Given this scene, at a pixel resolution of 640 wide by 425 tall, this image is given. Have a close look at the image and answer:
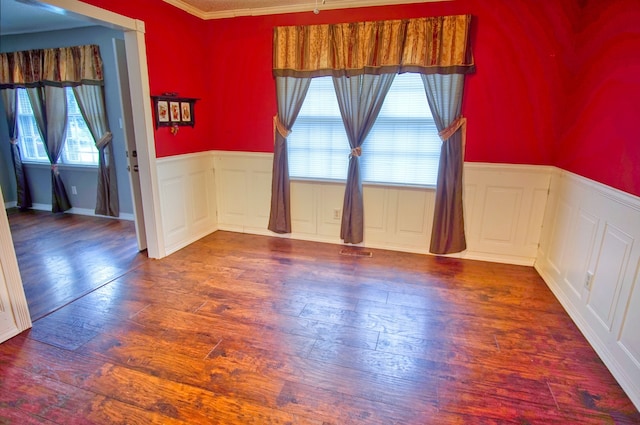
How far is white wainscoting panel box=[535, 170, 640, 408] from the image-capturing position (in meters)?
1.94

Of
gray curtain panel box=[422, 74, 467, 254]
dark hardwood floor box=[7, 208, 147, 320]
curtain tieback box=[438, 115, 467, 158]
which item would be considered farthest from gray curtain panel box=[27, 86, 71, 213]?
curtain tieback box=[438, 115, 467, 158]

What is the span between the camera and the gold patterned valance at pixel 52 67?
4.46m

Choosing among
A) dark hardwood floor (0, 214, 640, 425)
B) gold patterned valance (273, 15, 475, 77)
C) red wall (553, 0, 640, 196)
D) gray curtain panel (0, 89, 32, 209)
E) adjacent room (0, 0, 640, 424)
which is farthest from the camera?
gray curtain panel (0, 89, 32, 209)

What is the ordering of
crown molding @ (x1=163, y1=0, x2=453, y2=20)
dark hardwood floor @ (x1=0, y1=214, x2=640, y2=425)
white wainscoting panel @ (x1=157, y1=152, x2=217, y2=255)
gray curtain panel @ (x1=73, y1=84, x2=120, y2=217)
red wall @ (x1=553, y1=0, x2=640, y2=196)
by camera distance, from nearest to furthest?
1. dark hardwood floor @ (x1=0, y1=214, x2=640, y2=425)
2. red wall @ (x1=553, y1=0, x2=640, y2=196)
3. crown molding @ (x1=163, y1=0, x2=453, y2=20)
4. white wainscoting panel @ (x1=157, y1=152, x2=217, y2=255)
5. gray curtain panel @ (x1=73, y1=84, x2=120, y2=217)

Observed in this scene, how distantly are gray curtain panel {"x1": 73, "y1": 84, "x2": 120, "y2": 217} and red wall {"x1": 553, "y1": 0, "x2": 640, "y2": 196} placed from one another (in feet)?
17.1

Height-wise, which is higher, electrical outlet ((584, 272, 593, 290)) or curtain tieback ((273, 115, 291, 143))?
curtain tieback ((273, 115, 291, 143))

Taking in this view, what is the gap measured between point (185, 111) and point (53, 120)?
8.37 feet

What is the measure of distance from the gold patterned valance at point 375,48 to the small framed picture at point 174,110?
1.09 metres

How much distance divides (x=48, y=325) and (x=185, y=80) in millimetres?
2605

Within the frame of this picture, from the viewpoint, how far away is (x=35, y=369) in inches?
78.2

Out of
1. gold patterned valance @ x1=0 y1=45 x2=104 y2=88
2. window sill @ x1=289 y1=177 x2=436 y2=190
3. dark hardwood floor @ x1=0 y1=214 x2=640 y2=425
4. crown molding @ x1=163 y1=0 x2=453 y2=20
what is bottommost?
dark hardwood floor @ x1=0 y1=214 x2=640 y2=425

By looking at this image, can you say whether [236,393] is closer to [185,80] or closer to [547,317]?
[547,317]

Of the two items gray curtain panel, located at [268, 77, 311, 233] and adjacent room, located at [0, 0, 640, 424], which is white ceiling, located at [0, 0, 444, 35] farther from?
gray curtain panel, located at [268, 77, 311, 233]

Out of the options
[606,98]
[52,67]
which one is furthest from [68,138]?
[606,98]
